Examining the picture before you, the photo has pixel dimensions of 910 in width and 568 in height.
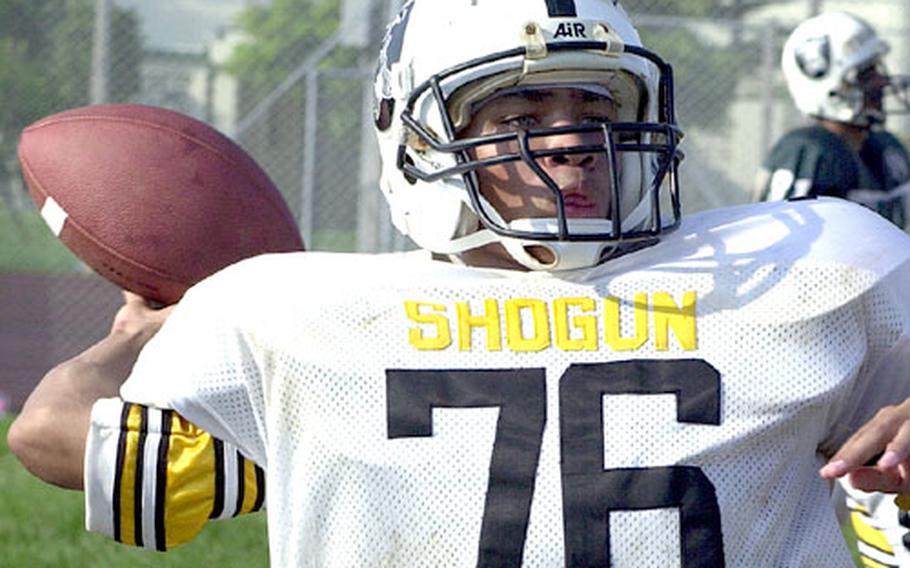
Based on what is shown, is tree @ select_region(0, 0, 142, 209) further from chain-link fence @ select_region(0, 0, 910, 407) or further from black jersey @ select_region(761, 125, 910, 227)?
black jersey @ select_region(761, 125, 910, 227)

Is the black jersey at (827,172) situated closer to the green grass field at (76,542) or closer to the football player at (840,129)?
the football player at (840,129)

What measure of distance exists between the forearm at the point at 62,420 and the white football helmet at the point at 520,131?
456 mm

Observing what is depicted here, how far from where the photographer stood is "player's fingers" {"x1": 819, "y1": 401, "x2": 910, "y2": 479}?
6.35ft

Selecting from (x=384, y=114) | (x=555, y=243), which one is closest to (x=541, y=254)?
(x=555, y=243)

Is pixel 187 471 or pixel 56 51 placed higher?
pixel 187 471

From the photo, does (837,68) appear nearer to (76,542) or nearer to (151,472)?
(76,542)

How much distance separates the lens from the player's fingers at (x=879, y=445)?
6.35ft

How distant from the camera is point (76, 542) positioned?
4699mm

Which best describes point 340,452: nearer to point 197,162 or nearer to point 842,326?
point 842,326

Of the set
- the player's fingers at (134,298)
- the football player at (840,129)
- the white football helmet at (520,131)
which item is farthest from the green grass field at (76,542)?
the football player at (840,129)

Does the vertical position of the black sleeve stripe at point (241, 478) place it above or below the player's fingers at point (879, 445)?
below

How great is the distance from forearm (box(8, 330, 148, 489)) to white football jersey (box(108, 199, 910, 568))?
0.10m

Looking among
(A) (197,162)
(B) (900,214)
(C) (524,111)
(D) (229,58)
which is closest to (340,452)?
(C) (524,111)

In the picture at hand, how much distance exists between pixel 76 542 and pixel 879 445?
317cm
